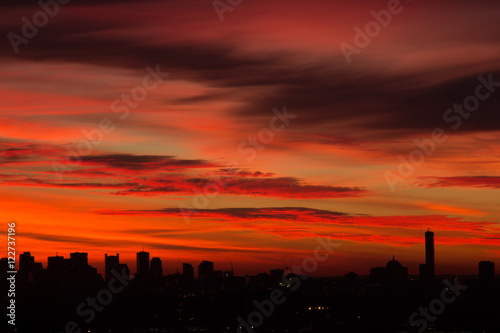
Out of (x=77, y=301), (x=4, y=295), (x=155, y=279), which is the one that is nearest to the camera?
(x=4, y=295)

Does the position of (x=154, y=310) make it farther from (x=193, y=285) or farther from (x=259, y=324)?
(x=193, y=285)

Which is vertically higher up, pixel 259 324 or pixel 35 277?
pixel 35 277

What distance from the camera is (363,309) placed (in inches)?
6245

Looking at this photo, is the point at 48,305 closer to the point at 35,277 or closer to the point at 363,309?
the point at 35,277

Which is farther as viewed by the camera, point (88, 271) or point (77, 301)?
point (88, 271)

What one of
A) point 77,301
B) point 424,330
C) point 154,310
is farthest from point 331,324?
point 77,301

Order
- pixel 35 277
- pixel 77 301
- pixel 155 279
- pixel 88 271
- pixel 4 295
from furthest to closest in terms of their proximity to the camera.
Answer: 1. pixel 155 279
2. pixel 88 271
3. pixel 35 277
4. pixel 77 301
5. pixel 4 295

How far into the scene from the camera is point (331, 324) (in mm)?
144000

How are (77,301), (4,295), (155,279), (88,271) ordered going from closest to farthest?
(4,295) < (77,301) < (88,271) < (155,279)

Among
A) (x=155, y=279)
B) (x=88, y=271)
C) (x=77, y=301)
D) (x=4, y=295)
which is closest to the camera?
(x=4, y=295)

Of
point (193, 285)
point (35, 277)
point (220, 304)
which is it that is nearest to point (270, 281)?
point (193, 285)

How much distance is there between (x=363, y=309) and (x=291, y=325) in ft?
73.1

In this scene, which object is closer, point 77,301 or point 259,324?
point 77,301

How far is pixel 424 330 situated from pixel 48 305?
6430cm
